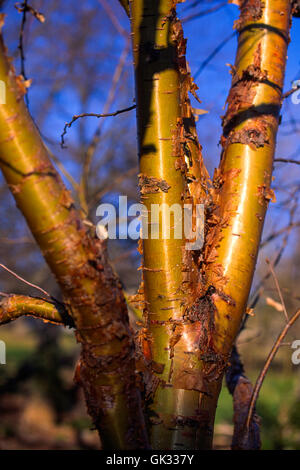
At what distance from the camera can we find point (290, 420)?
210 inches

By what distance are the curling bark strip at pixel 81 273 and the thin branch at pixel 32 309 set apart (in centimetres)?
18

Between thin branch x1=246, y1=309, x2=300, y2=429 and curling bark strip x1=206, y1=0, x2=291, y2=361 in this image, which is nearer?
curling bark strip x1=206, y1=0, x2=291, y2=361

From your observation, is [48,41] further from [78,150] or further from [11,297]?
[11,297]

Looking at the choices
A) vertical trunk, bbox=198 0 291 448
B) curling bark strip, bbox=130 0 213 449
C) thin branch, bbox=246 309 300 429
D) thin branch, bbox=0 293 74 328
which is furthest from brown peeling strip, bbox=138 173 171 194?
thin branch, bbox=246 309 300 429

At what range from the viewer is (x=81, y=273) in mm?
943

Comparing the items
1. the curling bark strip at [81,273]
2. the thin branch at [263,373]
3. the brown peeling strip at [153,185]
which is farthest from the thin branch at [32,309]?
the thin branch at [263,373]

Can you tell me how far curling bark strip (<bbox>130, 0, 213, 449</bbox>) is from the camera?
3.88ft

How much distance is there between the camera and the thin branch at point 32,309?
117 centimetres

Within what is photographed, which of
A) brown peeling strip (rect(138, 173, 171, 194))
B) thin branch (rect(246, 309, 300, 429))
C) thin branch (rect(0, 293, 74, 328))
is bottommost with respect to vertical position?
thin branch (rect(246, 309, 300, 429))

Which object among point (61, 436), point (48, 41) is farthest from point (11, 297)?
point (61, 436)

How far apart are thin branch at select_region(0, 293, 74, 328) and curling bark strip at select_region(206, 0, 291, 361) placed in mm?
465

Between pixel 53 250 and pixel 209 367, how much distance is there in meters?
0.60

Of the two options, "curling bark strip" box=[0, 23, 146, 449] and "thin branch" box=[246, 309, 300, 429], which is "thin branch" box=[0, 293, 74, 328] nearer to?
"curling bark strip" box=[0, 23, 146, 449]

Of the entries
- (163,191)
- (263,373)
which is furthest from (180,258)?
(263,373)
